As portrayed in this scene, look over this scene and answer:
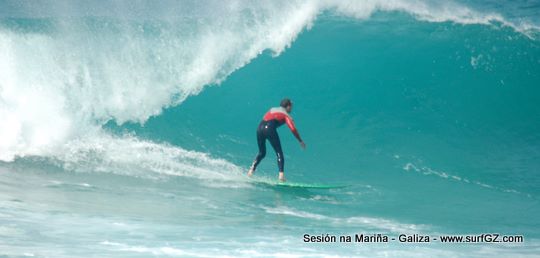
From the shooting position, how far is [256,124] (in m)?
10.8

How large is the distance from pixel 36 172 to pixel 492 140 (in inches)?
317

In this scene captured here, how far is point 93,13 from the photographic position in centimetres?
1479

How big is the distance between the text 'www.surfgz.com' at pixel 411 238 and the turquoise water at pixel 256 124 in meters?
0.11

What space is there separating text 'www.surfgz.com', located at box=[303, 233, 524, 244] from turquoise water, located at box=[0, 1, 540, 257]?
114 millimetres

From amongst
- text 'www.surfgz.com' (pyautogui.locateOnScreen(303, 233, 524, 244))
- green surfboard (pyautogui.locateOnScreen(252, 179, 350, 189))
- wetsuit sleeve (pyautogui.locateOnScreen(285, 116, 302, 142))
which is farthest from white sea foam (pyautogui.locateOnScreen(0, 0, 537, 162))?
text 'www.surfgz.com' (pyautogui.locateOnScreen(303, 233, 524, 244))

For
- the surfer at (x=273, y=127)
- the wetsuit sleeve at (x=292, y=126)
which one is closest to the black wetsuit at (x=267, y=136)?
the surfer at (x=273, y=127)

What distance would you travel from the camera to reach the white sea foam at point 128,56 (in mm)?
9438

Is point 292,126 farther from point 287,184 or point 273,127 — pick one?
point 287,184

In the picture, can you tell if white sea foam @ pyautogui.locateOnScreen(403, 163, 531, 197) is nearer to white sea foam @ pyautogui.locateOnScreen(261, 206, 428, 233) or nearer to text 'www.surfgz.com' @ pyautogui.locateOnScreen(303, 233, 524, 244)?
text 'www.surfgz.com' @ pyautogui.locateOnScreen(303, 233, 524, 244)

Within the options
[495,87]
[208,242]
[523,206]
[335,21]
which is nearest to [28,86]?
[208,242]

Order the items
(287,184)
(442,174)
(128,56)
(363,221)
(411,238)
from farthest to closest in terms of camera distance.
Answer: (128,56)
(442,174)
(287,184)
(363,221)
(411,238)

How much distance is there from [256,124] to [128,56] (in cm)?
344

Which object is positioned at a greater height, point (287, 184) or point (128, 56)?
point (128, 56)

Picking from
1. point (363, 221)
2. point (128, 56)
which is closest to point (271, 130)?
point (363, 221)
